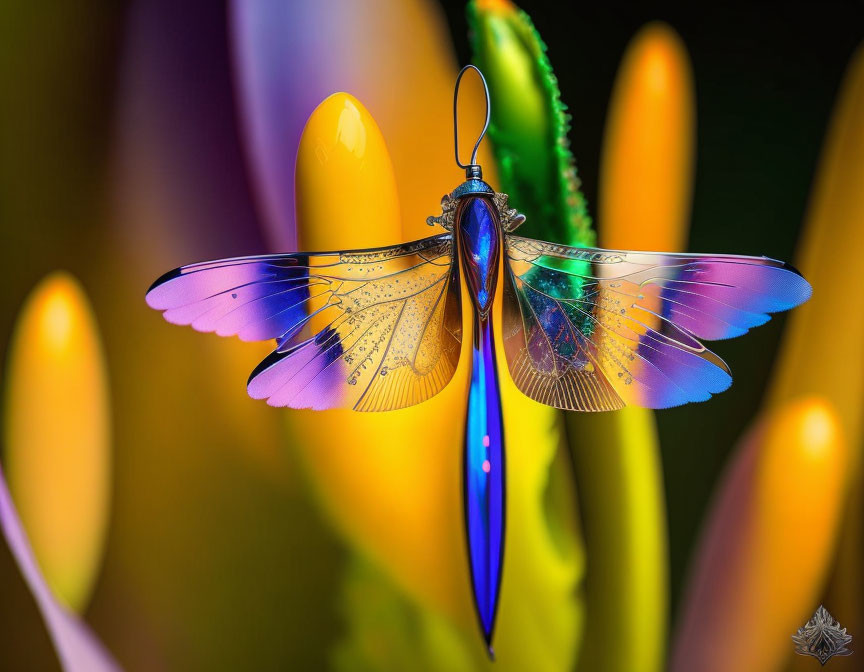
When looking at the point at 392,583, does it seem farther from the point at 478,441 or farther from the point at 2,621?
the point at 2,621

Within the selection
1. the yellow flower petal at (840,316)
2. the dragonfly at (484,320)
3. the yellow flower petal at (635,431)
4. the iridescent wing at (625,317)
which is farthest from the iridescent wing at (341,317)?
the yellow flower petal at (840,316)

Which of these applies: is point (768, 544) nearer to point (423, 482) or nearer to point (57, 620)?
point (423, 482)

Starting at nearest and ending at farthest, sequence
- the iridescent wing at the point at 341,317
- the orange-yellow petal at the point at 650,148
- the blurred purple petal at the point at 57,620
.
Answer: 1. the iridescent wing at the point at 341,317
2. the blurred purple petal at the point at 57,620
3. the orange-yellow petal at the point at 650,148

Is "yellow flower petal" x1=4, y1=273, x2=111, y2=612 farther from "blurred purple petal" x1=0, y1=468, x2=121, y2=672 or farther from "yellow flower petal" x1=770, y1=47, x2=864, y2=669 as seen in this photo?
"yellow flower petal" x1=770, y1=47, x2=864, y2=669

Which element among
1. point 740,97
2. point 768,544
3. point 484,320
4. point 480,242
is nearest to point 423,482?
point 484,320

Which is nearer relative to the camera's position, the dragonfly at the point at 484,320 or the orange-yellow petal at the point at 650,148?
the dragonfly at the point at 484,320

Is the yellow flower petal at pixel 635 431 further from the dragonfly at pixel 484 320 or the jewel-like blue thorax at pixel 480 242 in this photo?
the jewel-like blue thorax at pixel 480 242
